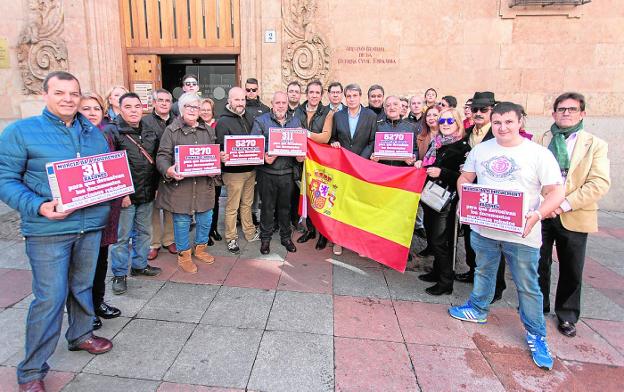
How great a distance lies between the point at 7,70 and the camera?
8195 millimetres

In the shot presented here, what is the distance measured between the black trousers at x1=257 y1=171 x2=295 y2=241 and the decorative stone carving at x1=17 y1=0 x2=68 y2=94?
21.3ft

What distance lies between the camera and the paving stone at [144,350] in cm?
271

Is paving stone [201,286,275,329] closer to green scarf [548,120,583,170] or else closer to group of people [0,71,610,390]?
group of people [0,71,610,390]

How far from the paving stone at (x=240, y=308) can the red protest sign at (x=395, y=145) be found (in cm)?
227

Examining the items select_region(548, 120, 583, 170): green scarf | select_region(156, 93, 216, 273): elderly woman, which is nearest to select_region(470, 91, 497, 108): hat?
select_region(548, 120, 583, 170): green scarf

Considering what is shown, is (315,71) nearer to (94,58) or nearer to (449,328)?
(94,58)

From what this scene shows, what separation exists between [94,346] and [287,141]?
311 cm

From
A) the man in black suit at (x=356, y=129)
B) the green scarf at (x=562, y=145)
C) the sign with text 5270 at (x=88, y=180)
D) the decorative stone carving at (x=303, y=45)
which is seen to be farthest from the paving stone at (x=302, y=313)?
the decorative stone carving at (x=303, y=45)

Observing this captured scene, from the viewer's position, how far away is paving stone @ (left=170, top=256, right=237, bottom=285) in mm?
4211

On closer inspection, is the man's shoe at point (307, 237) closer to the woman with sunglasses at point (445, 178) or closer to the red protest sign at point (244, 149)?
the red protest sign at point (244, 149)

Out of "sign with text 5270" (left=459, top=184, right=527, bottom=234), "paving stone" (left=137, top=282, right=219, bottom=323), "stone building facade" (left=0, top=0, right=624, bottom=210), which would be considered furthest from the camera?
"stone building facade" (left=0, top=0, right=624, bottom=210)

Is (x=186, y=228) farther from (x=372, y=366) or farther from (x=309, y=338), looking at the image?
(x=372, y=366)

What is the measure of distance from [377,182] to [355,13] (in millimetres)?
5334

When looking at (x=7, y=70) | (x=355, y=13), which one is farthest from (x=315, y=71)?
(x=7, y=70)
